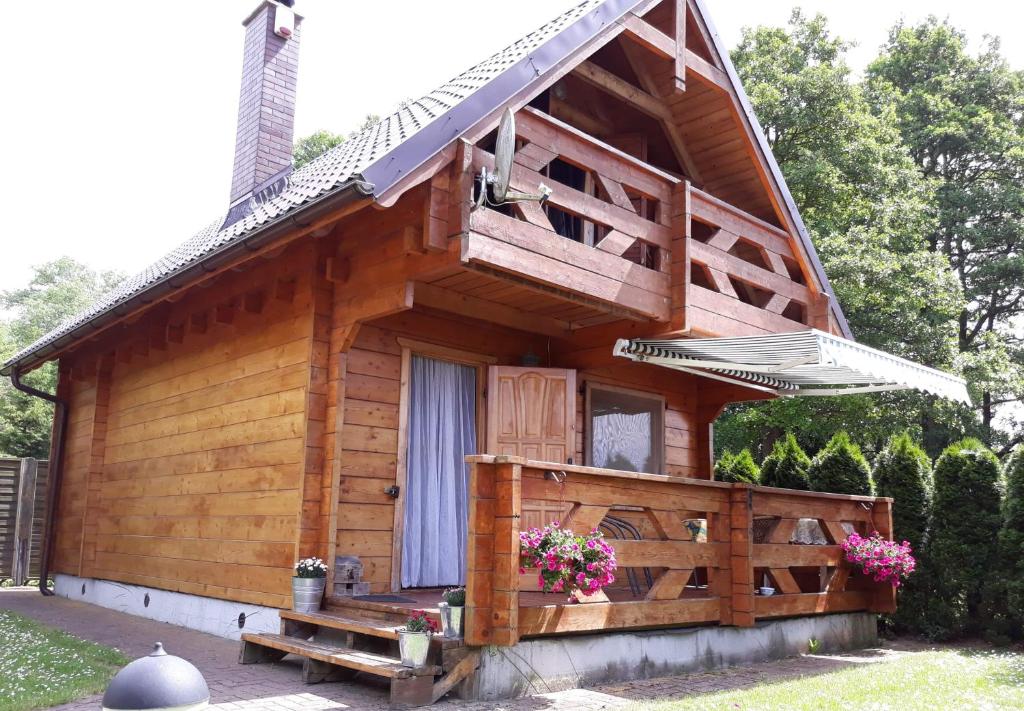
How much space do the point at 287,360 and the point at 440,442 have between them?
1.60 m

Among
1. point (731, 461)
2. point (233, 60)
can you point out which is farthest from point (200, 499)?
point (731, 461)

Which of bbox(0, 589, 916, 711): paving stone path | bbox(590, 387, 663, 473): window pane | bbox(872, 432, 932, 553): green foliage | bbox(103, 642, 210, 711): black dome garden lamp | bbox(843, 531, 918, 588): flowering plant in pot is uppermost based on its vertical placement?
bbox(590, 387, 663, 473): window pane

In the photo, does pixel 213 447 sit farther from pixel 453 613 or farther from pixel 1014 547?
pixel 1014 547

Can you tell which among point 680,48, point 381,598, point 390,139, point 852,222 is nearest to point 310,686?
point 381,598

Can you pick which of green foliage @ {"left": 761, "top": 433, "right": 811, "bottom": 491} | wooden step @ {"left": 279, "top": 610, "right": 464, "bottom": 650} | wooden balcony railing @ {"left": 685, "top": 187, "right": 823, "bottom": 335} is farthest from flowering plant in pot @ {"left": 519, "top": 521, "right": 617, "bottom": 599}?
green foliage @ {"left": 761, "top": 433, "right": 811, "bottom": 491}

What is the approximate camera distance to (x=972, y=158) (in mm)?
25172

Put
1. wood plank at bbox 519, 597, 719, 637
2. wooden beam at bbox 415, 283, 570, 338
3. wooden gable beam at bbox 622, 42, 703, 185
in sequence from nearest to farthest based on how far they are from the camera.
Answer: wood plank at bbox 519, 597, 719, 637
wooden beam at bbox 415, 283, 570, 338
wooden gable beam at bbox 622, 42, 703, 185

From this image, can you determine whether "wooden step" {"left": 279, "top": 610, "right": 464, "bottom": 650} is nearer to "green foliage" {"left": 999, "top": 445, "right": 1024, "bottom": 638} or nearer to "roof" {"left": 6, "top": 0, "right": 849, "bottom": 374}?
"roof" {"left": 6, "top": 0, "right": 849, "bottom": 374}

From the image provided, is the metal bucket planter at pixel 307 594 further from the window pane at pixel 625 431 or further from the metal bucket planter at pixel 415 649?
the window pane at pixel 625 431

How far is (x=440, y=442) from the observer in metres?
8.15

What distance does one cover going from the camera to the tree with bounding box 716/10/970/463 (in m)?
16.6

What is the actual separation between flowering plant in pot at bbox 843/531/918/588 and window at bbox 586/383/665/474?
221 cm

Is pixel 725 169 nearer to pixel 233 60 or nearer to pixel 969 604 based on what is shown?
pixel 969 604

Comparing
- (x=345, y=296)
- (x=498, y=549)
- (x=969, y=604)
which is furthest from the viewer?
(x=969, y=604)
